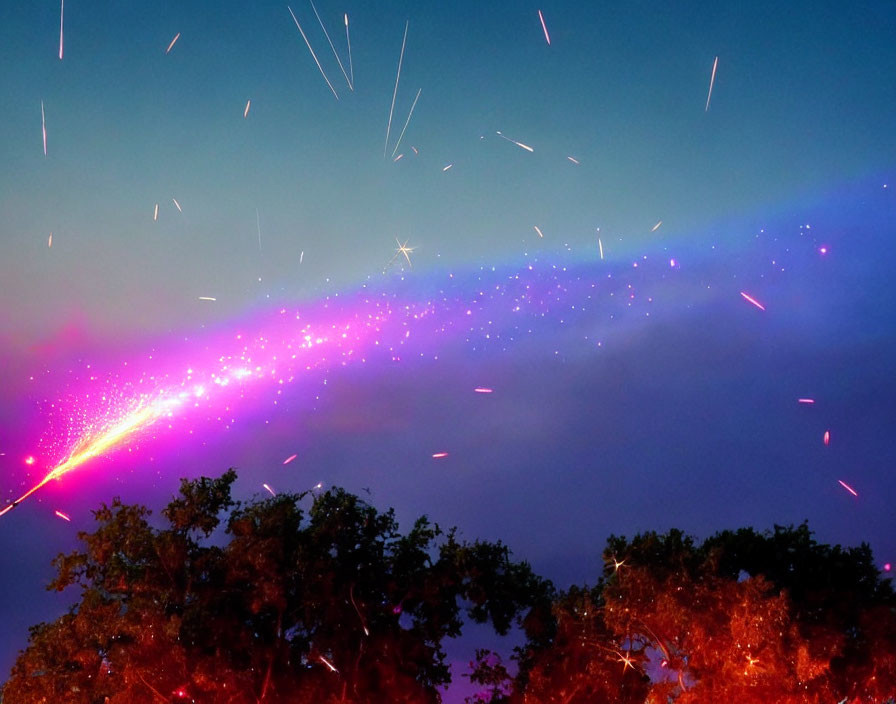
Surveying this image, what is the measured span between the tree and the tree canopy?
0.17ft

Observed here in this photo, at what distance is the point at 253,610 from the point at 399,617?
15.2ft

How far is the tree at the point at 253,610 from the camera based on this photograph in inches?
874

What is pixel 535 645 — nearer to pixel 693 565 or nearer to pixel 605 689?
pixel 605 689

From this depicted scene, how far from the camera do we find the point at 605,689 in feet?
78.1

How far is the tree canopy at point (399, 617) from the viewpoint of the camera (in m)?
20.9

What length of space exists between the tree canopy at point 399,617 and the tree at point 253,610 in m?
0.05

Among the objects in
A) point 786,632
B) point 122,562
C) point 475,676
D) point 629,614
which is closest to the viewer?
point 786,632

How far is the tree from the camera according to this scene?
72.8 feet

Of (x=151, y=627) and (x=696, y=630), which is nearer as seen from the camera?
(x=696, y=630)

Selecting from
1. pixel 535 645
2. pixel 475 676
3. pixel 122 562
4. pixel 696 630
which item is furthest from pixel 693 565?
pixel 122 562

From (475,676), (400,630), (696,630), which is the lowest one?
(475,676)

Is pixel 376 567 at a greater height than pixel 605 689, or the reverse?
pixel 376 567

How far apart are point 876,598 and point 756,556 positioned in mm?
3217

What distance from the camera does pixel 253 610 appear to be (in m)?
23.0
